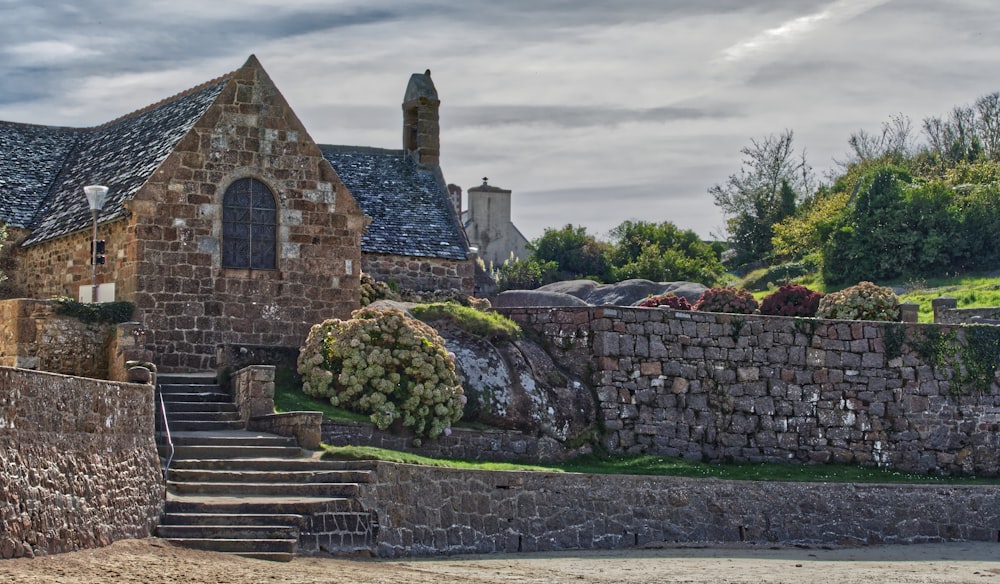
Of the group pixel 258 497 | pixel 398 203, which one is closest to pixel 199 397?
pixel 258 497

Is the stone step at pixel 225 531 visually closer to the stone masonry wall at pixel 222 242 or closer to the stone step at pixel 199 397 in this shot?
the stone step at pixel 199 397

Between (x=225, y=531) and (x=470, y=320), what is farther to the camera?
(x=470, y=320)

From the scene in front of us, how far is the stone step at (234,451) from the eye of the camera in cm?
2142

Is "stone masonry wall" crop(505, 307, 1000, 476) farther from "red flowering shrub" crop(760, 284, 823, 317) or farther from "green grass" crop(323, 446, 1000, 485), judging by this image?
"red flowering shrub" crop(760, 284, 823, 317)

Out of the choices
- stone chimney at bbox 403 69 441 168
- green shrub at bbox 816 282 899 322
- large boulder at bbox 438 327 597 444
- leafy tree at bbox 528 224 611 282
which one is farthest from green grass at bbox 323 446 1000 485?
leafy tree at bbox 528 224 611 282

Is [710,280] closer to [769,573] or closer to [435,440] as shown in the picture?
[435,440]

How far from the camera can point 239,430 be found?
2325 cm

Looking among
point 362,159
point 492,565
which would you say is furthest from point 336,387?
point 362,159

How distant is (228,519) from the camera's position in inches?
751

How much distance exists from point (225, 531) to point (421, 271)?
1677cm

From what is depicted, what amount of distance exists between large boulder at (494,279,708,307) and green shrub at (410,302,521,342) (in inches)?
388

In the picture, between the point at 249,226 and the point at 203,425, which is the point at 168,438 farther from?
the point at 249,226

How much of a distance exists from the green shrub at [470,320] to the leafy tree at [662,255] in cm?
2598

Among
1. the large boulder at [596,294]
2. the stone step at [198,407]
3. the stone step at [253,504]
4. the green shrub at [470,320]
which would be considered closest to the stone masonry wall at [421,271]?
the large boulder at [596,294]
